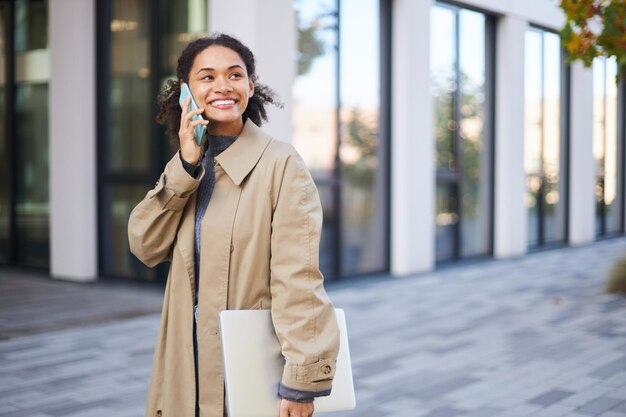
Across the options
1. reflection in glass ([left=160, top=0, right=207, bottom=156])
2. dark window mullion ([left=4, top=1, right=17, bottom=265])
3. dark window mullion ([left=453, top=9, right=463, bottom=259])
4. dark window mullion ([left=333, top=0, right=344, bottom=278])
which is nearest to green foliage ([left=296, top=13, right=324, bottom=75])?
dark window mullion ([left=333, top=0, right=344, bottom=278])

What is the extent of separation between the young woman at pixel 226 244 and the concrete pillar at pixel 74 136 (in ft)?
26.5

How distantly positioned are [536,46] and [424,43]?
4.34 m

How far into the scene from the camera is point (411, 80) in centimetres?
1095

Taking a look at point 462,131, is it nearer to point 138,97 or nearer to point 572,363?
point 138,97

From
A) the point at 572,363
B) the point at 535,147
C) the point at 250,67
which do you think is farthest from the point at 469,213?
the point at 250,67

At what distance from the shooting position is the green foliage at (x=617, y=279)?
933cm

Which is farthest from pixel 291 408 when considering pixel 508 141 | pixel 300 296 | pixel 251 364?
pixel 508 141

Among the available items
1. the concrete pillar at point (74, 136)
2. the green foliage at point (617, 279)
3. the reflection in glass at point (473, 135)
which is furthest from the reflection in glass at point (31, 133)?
the green foliage at point (617, 279)

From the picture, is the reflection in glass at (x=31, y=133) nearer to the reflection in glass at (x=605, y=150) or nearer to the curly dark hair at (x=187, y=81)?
the curly dark hair at (x=187, y=81)

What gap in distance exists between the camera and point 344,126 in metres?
10.4

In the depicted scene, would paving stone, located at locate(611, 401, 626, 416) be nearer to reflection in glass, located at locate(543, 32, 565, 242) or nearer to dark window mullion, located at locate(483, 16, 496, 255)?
dark window mullion, located at locate(483, 16, 496, 255)

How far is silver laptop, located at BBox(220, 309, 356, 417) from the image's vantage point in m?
2.05

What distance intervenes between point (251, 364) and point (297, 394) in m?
0.15

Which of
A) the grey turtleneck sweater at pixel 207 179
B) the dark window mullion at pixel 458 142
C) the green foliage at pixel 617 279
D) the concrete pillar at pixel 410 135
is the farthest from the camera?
the dark window mullion at pixel 458 142
